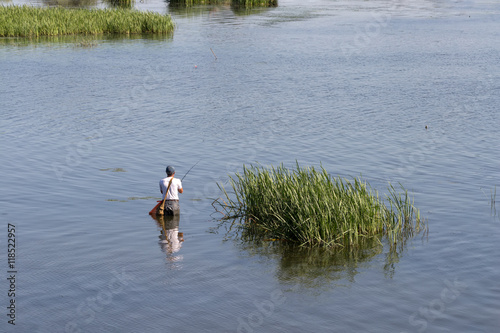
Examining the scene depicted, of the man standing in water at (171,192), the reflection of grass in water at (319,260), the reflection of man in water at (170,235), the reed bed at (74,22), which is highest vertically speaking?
the reed bed at (74,22)

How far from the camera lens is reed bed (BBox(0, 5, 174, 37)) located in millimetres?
55062

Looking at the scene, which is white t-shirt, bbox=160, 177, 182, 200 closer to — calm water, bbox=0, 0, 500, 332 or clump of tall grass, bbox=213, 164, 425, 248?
calm water, bbox=0, 0, 500, 332

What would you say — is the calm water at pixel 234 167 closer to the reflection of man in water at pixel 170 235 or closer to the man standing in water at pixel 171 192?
the reflection of man in water at pixel 170 235

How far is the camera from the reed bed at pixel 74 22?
55.1 meters

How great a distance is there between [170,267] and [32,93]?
24.3m

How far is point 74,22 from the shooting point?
5669 cm

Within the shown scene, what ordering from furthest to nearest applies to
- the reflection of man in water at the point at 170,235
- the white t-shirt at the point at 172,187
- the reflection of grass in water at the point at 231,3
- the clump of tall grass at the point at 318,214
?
1. the reflection of grass in water at the point at 231,3
2. the white t-shirt at the point at 172,187
3. the reflection of man in water at the point at 170,235
4. the clump of tall grass at the point at 318,214

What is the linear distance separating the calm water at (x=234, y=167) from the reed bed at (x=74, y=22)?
8.69 ft

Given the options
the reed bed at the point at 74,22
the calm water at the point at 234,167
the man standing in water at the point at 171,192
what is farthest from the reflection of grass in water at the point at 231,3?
the man standing in water at the point at 171,192

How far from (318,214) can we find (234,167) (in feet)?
26.2

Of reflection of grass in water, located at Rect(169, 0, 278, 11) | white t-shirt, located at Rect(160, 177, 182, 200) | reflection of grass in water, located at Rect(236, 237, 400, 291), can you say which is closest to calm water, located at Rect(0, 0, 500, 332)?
reflection of grass in water, located at Rect(236, 237, 400, 291)

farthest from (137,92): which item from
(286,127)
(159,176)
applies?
(159,176)

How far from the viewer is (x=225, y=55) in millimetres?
48031

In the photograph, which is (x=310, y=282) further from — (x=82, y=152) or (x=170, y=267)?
(x=82, y=152)
